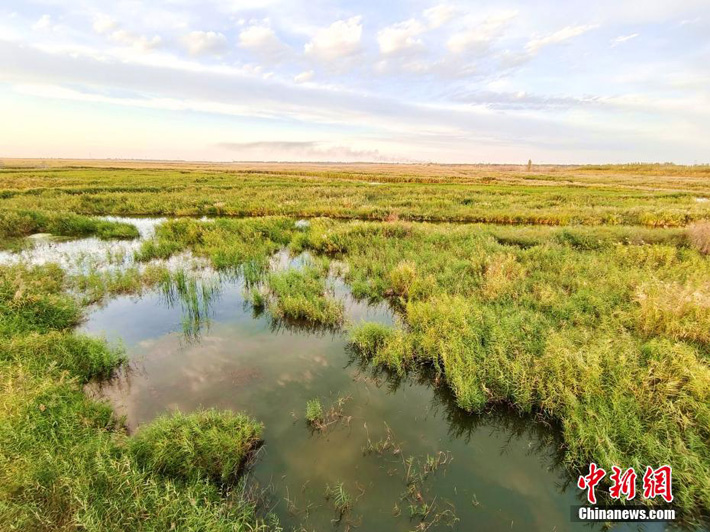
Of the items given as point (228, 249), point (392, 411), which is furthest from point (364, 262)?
point (392, 411)

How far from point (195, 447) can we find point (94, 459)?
1147mm

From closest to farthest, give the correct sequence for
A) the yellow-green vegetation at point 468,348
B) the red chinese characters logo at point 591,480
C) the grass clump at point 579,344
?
the yellow-green vegetation at point 468,348, the red chinese characters logo at point 591,480, the grass clump at point 579,344

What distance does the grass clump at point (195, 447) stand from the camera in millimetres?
4398

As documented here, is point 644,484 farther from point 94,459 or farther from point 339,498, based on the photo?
point 94,459

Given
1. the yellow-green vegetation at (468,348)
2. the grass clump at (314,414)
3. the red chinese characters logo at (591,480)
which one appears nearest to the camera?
the yellow-green vegetation at (468,348)

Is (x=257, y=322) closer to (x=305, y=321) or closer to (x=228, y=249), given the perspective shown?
(x=305, y=321)

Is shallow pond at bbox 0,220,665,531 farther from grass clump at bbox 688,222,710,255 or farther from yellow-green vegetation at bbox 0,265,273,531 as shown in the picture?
grass clump at bbox 688,222,710,255

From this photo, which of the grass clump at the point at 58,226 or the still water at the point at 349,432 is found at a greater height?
the grass clump at the point at 58,226

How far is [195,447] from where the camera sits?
4629 mm

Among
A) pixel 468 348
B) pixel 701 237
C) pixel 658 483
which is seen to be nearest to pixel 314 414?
pixel 468 348

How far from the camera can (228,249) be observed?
45.8 feet

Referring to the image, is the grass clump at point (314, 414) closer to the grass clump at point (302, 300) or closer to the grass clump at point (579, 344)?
the grass clump at point (579, 344)

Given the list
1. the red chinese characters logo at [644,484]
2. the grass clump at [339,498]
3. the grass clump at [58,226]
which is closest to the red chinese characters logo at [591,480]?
the red chinese characters logo at [644,484]

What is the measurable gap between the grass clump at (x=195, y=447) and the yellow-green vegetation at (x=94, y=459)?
0.01m
